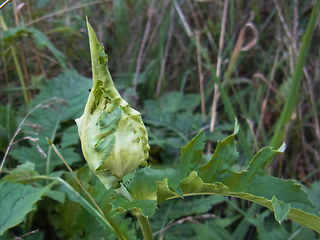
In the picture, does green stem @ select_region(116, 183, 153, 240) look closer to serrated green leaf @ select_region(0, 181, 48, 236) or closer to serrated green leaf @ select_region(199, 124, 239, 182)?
serrated green leaf @ select_region(199, 124, 239, 182)

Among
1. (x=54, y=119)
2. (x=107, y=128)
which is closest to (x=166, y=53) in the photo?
(x=54, y=119)

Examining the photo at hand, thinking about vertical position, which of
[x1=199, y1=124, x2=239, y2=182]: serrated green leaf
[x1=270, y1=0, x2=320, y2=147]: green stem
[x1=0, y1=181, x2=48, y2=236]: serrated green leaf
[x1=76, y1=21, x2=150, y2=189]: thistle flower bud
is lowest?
[x1=270, y1=0, x2=320, y2=147]: green stem

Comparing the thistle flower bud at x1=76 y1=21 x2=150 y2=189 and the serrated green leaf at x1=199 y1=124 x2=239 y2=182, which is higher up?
the thistle flower bud at x1=76 y1=21 x2=150 y2=189

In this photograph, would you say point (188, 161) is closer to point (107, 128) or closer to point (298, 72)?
point (107, 128)

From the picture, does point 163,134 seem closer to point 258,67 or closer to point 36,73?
point 36,73

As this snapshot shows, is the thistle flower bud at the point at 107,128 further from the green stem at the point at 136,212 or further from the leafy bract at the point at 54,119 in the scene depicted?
the leafy bract at the point at 54,119

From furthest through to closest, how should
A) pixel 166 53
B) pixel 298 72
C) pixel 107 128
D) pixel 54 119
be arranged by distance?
1. pixel 166 53
2. pixel 54 119
3. pixel 298 72
4. pixel 107 128

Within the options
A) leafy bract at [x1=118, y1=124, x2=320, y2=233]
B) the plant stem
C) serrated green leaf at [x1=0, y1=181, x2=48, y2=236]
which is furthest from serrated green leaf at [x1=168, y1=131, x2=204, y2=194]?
serrated green leaf at [x1=0, y1=181, x2=48, y2=236]
